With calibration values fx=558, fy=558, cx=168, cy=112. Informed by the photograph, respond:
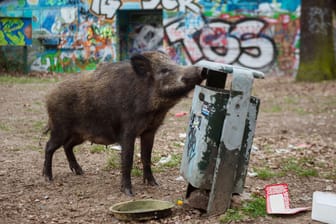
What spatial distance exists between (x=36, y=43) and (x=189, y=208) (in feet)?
66.9

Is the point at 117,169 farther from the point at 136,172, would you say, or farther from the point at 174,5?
the point at 174,5

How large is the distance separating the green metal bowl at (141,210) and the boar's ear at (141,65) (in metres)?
1.51


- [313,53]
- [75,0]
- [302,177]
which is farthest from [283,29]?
[302,177]

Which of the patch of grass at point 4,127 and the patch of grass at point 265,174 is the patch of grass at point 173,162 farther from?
the patch of grass at point 4,127

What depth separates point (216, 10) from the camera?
2289 cm

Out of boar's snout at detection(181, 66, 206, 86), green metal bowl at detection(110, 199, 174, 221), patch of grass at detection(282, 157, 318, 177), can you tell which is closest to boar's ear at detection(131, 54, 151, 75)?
boar's snout at detection(181, 66, 206, 86)

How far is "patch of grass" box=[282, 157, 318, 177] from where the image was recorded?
22.4 ft

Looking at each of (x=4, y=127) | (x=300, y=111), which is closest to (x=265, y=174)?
(x=4, y=127)

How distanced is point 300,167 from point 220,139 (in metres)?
2.58

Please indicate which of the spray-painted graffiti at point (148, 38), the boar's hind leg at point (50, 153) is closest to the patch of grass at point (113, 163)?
the boar's hind leg at point (50, 153)

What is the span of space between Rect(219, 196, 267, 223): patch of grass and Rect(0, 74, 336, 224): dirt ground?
0.07 m

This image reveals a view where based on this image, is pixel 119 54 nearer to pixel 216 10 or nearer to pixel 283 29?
pixel 216 10

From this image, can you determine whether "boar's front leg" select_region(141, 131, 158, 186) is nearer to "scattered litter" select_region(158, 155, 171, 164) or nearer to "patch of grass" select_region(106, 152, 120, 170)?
"patch of grass" select_region(106, 152, 120, 170)

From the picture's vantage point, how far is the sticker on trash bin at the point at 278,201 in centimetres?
502
